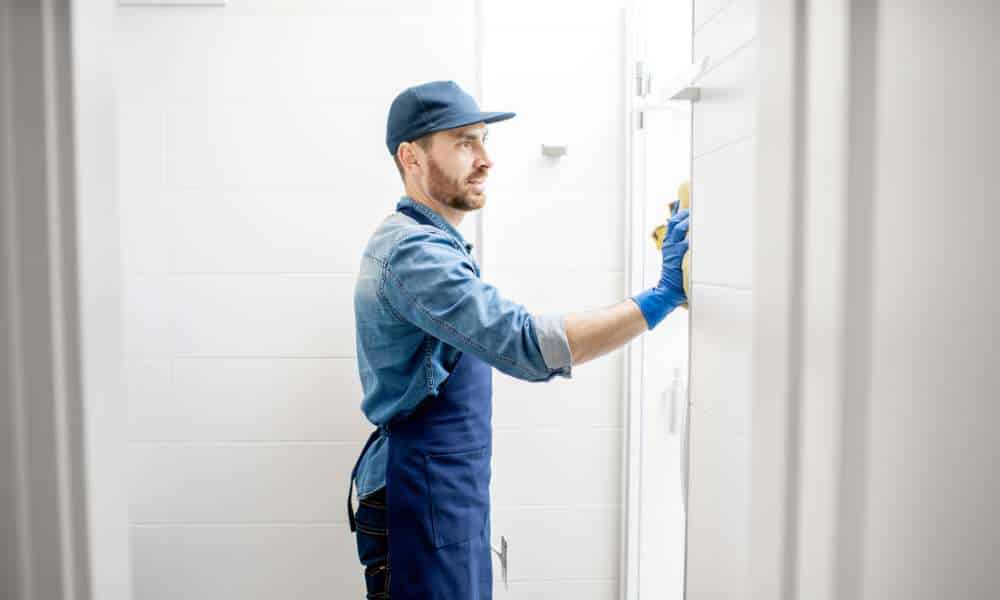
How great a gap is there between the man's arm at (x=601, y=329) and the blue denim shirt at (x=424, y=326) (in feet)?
0.08

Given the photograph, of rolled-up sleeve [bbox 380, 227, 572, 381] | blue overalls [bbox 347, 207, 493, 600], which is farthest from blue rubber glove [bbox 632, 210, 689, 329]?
blue overalls [bbox 347, 207, 493, 600]

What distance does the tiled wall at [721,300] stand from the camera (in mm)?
696

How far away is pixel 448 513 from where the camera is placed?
128 centimetres

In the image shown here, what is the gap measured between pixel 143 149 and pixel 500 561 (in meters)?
1.40

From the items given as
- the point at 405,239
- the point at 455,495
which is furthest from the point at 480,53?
→ the point at 455,495

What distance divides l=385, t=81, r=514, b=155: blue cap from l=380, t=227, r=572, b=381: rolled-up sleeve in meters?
0.29

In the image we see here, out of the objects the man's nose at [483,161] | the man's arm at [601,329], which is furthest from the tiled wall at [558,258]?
the man's arm at [601,329]

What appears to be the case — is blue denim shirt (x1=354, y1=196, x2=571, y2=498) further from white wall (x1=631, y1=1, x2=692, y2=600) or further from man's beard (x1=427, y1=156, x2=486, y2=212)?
white wall (x1=631, y1=1, x2=692, y2=600)

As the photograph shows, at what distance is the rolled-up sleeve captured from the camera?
1.18 m

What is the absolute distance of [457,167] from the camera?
1413mm

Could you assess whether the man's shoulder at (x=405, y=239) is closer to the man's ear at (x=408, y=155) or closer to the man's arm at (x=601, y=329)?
the man's ear at (x=408, y=155)

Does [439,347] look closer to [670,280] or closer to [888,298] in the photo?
[670,280]

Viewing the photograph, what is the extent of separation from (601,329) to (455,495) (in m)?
0.43

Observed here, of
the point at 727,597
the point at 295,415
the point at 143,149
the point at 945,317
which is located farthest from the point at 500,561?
the point at 945,317
